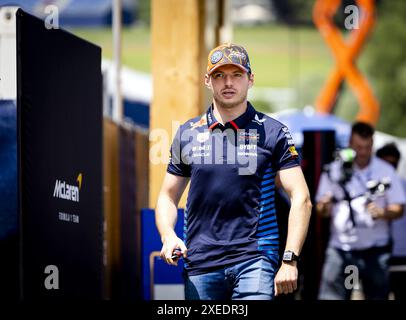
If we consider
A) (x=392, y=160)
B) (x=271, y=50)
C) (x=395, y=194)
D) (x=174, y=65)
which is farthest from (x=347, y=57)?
(x=271, y=50)

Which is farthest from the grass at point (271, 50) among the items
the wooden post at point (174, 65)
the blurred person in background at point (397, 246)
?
the wooden post at point (174, 65)

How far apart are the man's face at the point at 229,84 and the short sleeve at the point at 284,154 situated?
1.11 feet

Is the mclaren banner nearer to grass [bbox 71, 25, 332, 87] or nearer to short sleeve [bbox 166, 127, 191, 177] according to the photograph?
short sleeve [bbox 166, 127, 191, 177]

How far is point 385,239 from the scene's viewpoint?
1158cm

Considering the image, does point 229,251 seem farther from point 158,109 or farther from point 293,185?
point 158,109

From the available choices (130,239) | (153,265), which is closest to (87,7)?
(130,239)

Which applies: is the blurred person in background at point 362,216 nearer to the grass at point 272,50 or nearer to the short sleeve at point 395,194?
the short sleeve at point 395,194

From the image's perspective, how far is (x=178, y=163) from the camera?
740cm

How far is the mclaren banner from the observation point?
8.10 metres

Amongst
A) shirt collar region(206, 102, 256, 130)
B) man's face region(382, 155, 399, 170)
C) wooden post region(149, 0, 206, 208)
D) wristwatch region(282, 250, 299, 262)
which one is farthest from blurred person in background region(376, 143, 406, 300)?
wristwatch region(282, 250, 299, 262)

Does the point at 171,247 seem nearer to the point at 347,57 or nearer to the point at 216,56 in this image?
the point at 216,56

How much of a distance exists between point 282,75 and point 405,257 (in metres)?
61.6

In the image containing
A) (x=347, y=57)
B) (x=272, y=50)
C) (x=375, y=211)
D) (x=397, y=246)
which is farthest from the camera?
(x=272, y=50)

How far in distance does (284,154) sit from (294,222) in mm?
433
